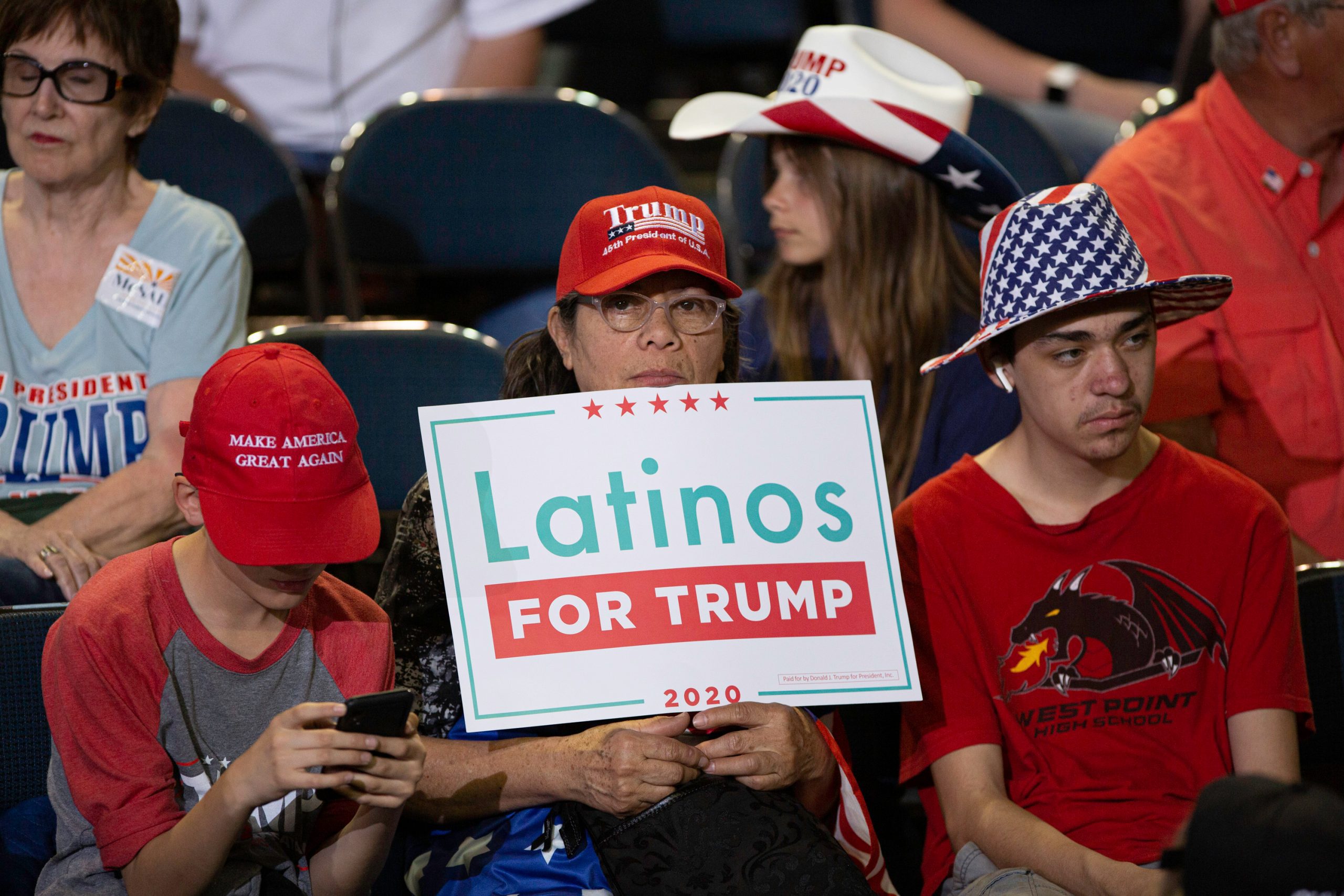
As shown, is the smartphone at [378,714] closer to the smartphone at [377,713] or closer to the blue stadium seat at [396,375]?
the smartphone at [377,713]

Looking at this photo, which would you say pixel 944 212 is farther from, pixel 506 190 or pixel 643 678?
pixel 643 678

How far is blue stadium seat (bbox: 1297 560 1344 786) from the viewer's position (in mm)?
2434

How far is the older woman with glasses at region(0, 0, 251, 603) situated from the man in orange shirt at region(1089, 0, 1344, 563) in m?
2.03

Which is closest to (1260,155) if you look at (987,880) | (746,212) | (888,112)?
(888,112)

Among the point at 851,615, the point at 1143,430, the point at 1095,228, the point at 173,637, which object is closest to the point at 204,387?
the point at 173,637

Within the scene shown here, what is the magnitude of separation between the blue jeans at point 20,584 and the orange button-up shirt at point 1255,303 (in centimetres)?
225

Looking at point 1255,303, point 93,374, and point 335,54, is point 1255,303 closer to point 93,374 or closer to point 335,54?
point 93,374

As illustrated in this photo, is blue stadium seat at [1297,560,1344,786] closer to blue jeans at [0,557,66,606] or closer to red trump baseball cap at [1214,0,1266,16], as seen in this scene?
red trump baseball cap at [1214,0,1266,16]

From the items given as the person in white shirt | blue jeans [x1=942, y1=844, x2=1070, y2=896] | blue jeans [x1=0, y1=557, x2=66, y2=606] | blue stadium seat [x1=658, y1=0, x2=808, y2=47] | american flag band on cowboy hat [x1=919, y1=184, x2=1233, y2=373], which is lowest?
blue jeans [x1=942, y1=844, x2=1070, y2=896]

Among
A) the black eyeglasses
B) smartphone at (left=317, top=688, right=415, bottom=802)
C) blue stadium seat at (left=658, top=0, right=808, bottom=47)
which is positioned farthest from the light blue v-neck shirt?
blue stadium seat at (left=658, top=0, right=808, bottom=47)

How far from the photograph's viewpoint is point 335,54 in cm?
421

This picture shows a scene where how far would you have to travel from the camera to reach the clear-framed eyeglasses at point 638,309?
2.16 meters

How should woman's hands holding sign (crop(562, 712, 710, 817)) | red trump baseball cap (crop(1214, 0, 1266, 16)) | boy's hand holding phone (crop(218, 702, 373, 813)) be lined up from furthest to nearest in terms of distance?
red trump baseball cap (crop(1214, 0, 1266, 16))
woman's hands holding sign (crop(562, 712, 710, 817))
boy's hand holding phone (crop(218, 702, 373, 813))

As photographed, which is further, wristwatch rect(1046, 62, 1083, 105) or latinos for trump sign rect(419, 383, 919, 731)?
wristwatch rect(1046, 62, 1083, 105)
